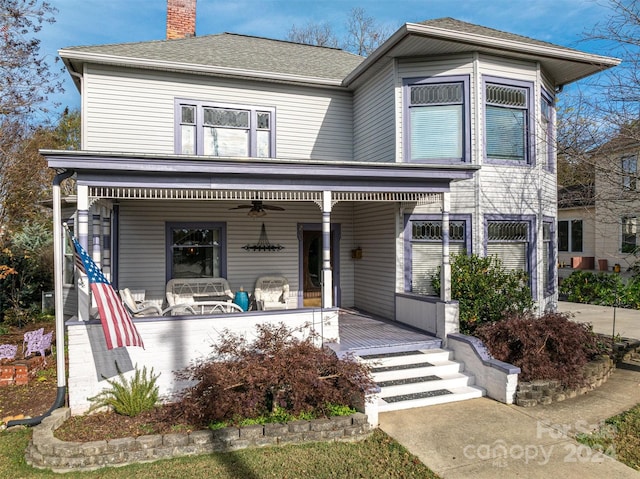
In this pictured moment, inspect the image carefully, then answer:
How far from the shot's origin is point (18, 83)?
12102 millimetres

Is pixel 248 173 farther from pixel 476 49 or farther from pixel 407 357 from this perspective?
pixel 476 49

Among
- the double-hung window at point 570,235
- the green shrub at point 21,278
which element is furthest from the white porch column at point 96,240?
the double-hung window at point 570,235

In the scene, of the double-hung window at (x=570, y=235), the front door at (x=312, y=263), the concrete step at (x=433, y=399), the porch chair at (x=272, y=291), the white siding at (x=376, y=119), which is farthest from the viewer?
the double-hung window at (x=570, y=235)

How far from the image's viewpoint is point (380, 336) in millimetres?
7703

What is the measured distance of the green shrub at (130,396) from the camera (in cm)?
552

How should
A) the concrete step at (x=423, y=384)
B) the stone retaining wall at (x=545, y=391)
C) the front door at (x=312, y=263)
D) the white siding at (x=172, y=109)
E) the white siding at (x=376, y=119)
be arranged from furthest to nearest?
the front door at (x=312, y=263), the white siding at (x=172, y=109), the white siding at (x=376, y=119), the concrete step at (x=423, y=384), the stone retaining wall at (x=545, y=391)

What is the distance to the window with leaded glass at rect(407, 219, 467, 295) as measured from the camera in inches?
347

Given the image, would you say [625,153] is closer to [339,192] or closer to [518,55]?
[518,55]

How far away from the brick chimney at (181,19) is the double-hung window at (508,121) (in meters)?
9.18

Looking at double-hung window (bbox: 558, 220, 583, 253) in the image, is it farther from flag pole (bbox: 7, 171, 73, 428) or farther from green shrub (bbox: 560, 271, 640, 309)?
flag pole (bbox: 7, 171, 73, 428)

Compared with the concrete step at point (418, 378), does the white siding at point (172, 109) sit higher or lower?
higher

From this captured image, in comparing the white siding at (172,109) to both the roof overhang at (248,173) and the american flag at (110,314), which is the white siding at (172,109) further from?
the american flag at (110,314)

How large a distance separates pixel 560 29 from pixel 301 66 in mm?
6678

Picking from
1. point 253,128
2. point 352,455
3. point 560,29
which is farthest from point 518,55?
point 352,455
